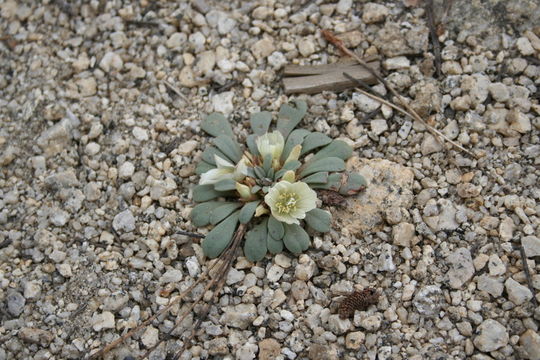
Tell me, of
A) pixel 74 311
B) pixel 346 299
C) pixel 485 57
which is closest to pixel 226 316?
pixel 346 299

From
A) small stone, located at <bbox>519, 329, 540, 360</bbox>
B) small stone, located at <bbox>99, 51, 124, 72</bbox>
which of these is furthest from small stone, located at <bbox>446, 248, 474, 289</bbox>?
small stone, located at <bbox>99, 51, 124, 72</bbox>

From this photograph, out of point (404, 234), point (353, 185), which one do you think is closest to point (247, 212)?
point (353, 185)

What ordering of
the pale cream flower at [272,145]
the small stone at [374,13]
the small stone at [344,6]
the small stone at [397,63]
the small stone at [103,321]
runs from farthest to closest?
the small stone at [344,6]
the small stone at [374,13]
the small stone at [397,63]
the pale cream flower at [272,145]
the small stone at [103,321]

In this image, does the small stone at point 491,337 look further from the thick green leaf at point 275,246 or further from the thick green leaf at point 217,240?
the thick green leaf at point 217,240

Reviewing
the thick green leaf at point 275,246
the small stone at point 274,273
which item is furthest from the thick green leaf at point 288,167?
the small stone at point 274,273

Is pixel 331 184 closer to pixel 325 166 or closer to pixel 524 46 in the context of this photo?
pixel 325 166

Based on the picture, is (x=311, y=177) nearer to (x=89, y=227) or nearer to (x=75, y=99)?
(x=89, y=227)
